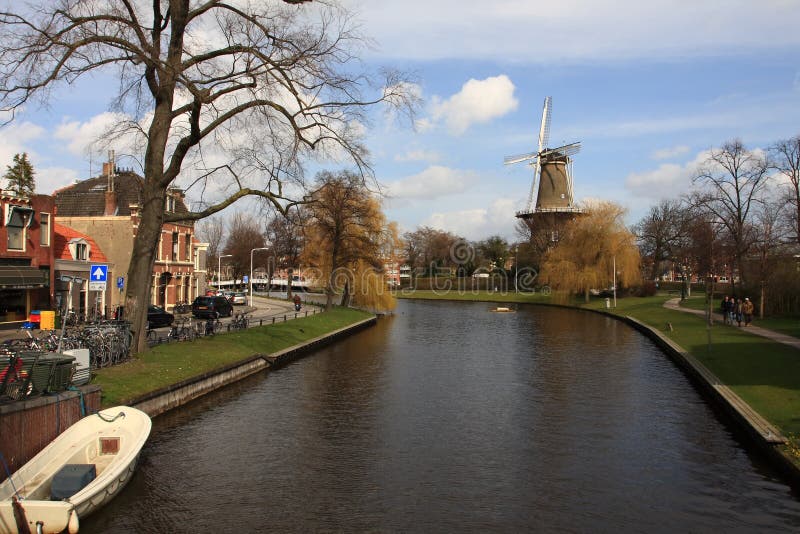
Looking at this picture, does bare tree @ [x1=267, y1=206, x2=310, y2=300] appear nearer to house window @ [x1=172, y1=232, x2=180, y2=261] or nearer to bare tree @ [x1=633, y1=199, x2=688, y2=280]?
house window @ [x1=172, y1=232, x2=180, y2=261]

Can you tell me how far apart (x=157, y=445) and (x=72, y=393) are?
249cm

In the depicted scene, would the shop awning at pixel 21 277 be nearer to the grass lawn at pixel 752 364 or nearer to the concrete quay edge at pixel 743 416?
the concrete quay edge at pixel 743 416

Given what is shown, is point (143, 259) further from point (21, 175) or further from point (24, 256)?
point (21, 175)

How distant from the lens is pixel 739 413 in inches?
640

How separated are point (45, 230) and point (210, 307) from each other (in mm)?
12114

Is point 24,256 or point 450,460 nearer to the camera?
point 450,460

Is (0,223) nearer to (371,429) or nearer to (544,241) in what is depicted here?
(371,429)

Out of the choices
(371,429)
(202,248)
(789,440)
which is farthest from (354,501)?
(202,248)

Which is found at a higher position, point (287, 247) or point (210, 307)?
point (287, 247)

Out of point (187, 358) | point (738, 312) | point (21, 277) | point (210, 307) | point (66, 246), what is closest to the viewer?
point (187, 358)

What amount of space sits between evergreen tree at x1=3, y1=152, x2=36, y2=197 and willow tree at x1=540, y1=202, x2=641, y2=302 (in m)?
56.1

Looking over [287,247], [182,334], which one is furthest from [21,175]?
[182,334]

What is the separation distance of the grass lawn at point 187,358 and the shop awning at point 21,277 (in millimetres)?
9492

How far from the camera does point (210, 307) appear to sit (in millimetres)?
41688
